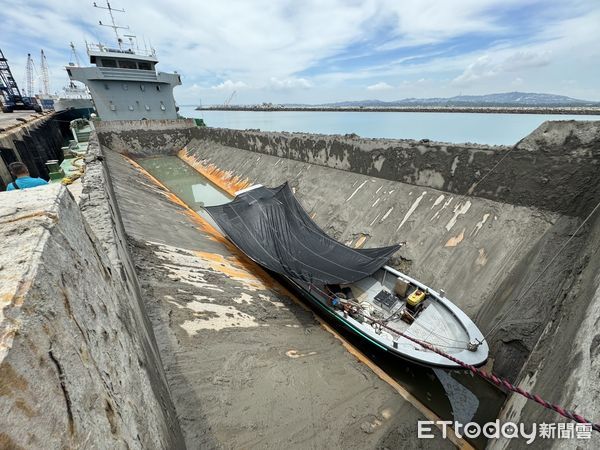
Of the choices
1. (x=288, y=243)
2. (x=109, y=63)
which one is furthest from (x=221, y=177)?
(x=109, y=63)

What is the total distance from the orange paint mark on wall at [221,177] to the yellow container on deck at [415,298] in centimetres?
1295

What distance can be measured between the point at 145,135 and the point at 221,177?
1311 centimetres

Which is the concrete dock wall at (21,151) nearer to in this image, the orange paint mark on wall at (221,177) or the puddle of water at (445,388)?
the orange paint mark on wall at (221,177)

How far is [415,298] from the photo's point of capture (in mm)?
6562

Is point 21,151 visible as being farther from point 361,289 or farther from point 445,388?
point 445,388

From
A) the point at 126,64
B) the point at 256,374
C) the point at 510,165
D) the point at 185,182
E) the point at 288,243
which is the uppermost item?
the point at 126,64

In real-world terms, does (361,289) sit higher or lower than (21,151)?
lower

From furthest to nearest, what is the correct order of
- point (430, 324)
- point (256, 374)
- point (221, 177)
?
point (221, 177) < point (430, 324) < point (256, 374)

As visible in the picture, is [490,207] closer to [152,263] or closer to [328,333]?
[328,333]

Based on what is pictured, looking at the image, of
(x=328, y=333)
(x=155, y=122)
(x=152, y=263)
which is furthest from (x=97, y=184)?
(x=155, y=122)

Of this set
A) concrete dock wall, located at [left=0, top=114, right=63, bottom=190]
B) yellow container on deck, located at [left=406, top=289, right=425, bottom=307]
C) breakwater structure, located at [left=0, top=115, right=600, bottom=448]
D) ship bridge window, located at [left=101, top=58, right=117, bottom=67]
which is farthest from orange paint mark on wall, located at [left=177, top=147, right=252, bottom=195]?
yellow container on deck, located at [left=406, top=289, right=425, bottom=307]

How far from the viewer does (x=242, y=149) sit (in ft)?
68.9

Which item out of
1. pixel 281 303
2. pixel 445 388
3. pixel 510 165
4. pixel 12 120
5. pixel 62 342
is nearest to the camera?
pixel 62 342

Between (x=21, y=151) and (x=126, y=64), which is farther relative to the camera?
(x=126, y=64)
